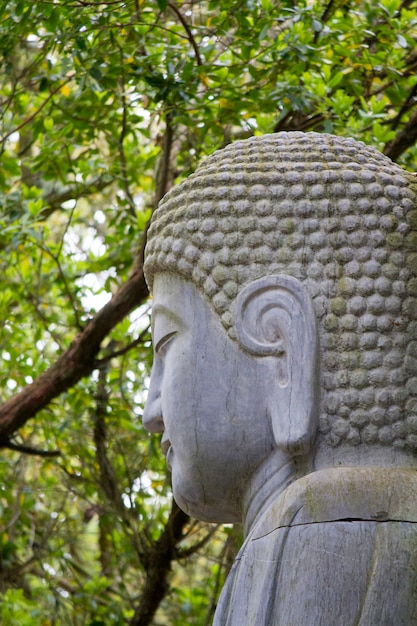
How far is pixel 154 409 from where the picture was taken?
3217mm

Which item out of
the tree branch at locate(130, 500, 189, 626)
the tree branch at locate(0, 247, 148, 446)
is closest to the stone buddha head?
the tree branch at locate(0, 247, 148, 446)

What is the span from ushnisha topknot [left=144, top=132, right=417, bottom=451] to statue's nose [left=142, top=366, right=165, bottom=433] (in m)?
0.34

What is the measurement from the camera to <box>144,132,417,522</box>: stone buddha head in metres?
2.89

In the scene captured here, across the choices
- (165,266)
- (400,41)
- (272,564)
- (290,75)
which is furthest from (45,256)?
(272,564)

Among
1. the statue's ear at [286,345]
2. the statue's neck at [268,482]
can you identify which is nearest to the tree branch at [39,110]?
the statue's ear at [286,345]

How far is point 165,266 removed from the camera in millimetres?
3229

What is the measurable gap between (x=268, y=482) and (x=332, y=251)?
0.67 meters

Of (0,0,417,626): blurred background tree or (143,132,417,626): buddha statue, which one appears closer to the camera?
(143,132,417,626): buddha statue

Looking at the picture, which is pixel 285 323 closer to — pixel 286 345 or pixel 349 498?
pixel 286 345

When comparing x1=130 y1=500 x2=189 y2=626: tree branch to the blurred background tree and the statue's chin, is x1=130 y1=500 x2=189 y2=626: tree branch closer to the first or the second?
the blurred background tree

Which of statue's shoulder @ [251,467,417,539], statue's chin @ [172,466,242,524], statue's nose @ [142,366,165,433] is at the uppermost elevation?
statue's nose @ [142,366,165,433]

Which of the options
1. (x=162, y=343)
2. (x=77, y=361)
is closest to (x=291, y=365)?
(x=162, y=343)

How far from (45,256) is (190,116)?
1.67 metres

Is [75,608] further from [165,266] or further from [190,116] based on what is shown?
[165,266]
